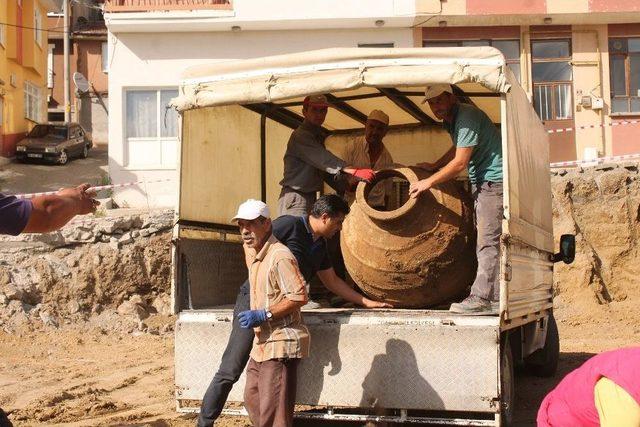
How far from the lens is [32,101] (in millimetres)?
33625

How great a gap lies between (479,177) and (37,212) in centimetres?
387

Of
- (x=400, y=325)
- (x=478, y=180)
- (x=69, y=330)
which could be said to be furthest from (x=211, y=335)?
(x=69, y=330)

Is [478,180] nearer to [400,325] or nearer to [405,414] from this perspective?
[400,325]

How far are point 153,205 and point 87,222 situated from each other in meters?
7.19

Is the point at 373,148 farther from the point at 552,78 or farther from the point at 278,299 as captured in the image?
the point at 552,78

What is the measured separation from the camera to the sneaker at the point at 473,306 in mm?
6203

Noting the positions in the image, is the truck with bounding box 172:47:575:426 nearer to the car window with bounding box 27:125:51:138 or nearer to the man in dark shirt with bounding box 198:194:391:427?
the man in dark shirt with bounding box 198:194:391:427

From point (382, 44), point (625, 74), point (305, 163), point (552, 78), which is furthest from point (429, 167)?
point (625, 74)

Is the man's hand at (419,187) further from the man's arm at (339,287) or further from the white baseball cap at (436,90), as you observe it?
the man's arm at (339,287)

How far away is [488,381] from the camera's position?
19.2 ft

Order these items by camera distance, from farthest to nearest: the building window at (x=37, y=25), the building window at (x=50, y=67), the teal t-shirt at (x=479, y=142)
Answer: the building window at (x=50, y=67)
the building window at (x=37, y=25)
the teal t-shirt at (x=479, y=142)

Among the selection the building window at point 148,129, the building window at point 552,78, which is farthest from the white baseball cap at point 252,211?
the building window at point 552,78

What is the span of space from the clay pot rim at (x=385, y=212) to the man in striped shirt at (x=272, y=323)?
1.03 metres

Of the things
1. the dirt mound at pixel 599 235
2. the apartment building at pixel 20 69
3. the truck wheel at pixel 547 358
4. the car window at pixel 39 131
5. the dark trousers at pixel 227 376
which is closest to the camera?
the dark trousers at pixel 227 376
